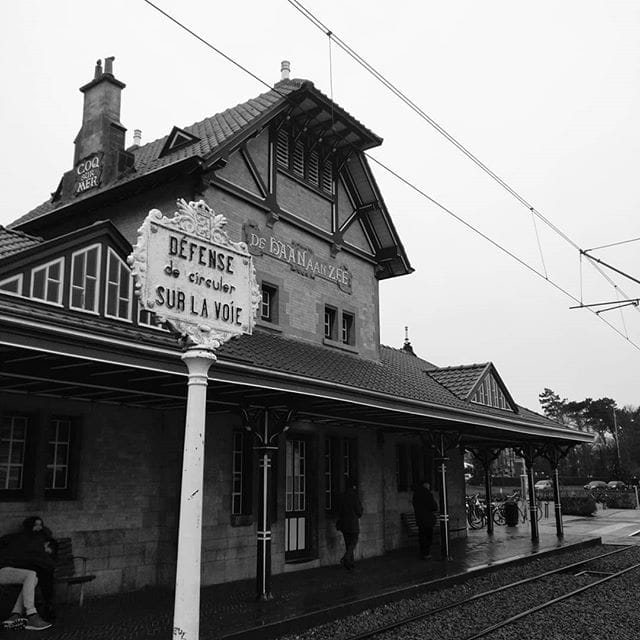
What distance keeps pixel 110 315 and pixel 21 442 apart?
2134mm

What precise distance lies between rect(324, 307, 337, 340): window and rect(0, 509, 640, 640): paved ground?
454cm

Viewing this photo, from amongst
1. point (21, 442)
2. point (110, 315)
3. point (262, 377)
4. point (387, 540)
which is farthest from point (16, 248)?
point (387, 540)

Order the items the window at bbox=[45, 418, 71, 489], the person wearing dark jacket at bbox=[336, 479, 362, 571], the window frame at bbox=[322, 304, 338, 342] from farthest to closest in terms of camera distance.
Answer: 1. the window frame at bbox=[322, 304, 338, 342]
2. the person wearing dark jacket at bbox=[336, 479, 362, 571]
3. the window at bbox=[45, 418, 71, 489]

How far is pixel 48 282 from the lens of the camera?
770cm

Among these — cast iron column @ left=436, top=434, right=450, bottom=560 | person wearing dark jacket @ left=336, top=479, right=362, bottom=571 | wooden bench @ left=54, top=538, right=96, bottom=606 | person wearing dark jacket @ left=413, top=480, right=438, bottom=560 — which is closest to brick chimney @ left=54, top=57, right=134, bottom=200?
wooden bench @ left=54, top=538, right=96, bottom=606

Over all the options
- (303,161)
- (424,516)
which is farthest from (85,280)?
(424,516)

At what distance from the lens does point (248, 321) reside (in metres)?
5.15

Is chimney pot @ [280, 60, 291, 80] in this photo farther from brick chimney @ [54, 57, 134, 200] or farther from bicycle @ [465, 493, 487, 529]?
bicycle @ [465, 493, 487, 529]

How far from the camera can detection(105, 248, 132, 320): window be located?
8375 mm

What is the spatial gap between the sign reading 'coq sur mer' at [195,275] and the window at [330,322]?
29.6 feet

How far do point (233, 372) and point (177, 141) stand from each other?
266 inches

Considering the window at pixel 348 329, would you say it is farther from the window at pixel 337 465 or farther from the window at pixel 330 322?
the window at pixel 337 465

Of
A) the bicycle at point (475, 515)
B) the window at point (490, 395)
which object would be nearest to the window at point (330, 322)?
the window at point (490, 395)

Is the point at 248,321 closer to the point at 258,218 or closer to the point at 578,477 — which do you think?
the point at 258,218
